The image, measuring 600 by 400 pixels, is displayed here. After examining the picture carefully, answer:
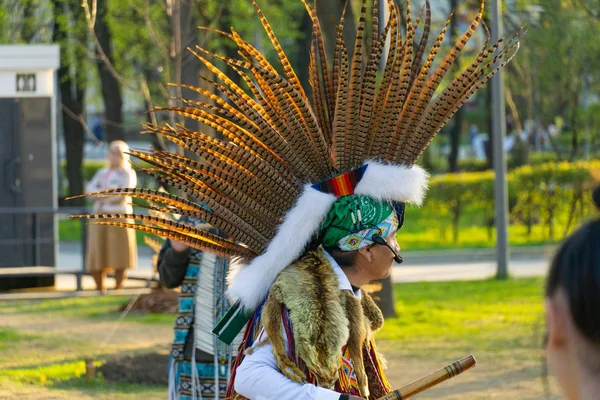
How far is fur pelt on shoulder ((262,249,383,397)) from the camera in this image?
3.12m

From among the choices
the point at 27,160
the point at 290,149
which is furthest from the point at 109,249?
the point at 290,149

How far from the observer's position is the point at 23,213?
14477mm

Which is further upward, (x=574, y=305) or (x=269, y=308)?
(x=574, y=305)

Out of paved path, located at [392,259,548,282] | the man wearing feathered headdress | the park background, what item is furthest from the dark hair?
paved path, located at [392,259,548,282]

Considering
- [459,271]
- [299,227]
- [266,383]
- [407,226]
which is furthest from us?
[407,226]

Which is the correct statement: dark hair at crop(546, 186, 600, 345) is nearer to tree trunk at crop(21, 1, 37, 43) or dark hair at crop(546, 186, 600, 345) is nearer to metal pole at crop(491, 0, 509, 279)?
metal pole at crop(491, 0, 509, 279)

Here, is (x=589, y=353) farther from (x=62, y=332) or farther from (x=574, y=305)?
(x=62, y=332)

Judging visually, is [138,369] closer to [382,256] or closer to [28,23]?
[382,256]

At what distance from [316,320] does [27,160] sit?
12080 millimetres

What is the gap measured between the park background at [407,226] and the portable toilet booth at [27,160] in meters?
0.62

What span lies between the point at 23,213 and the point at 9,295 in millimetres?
1258

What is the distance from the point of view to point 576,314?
5.55 feet

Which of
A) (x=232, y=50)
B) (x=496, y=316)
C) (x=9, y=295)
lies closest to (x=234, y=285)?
(x=496, y=316)

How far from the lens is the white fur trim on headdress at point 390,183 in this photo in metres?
3.38
